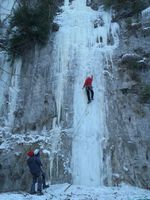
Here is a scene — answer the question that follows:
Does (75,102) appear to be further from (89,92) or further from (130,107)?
(130,107)

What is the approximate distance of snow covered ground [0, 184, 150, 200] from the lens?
34.4ft

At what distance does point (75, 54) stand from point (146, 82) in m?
3.61

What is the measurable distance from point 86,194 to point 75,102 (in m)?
4.65

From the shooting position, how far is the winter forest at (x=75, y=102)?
12.4 m

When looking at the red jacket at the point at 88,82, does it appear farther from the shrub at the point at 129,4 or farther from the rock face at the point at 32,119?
the shrub at the point at 129,4

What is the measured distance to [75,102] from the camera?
48.2ft

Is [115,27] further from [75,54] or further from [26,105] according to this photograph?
[26,105]

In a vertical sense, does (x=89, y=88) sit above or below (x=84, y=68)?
below

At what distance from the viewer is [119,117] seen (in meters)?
13.9

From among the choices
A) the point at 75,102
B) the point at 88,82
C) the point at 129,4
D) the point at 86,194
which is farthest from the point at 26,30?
the point at 86,194

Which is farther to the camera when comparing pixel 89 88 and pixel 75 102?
pixel 75 102

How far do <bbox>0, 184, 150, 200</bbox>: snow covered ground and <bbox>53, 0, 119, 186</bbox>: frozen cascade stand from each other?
69cm

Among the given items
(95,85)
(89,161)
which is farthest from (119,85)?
(89,161)

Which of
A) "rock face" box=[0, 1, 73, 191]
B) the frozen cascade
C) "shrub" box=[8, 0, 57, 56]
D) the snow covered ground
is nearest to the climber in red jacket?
the frozen cascade
